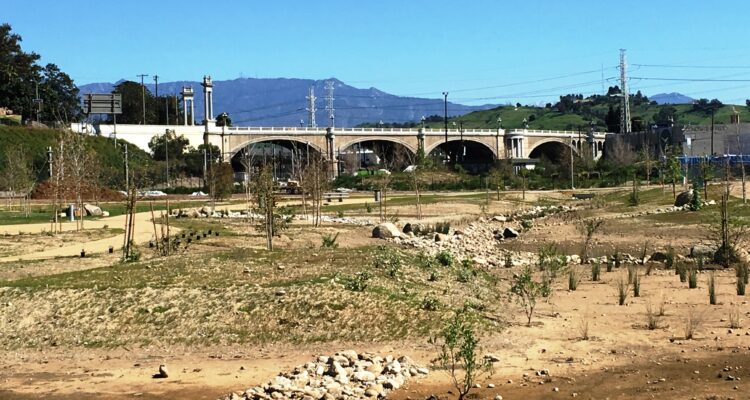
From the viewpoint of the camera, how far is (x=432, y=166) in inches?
4505

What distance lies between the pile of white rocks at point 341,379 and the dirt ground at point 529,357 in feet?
1.10

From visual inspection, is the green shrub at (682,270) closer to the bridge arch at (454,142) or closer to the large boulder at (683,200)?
the large boulder at (683,200)

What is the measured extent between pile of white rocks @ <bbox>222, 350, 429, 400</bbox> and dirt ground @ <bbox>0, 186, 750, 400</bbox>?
335 mm

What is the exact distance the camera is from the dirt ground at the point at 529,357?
1308cm

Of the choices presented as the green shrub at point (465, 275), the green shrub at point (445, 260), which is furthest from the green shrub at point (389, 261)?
the green shrub at point (465, 275)

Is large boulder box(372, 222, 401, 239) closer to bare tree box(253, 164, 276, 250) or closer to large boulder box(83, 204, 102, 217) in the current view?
bare tree box(253, 164, 276, 250)

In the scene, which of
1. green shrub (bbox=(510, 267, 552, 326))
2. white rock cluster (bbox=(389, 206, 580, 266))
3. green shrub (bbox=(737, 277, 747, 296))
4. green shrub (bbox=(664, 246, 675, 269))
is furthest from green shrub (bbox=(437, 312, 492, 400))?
green shrub (bbox=(664, 246, 675, 269))

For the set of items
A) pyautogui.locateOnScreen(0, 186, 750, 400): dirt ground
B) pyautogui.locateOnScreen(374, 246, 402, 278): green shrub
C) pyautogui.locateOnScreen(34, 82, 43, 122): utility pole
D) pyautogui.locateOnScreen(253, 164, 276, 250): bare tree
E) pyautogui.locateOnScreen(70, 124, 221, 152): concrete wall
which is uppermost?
pyautogui.locateOnScreen(34, 82, 43, 122): utility pole

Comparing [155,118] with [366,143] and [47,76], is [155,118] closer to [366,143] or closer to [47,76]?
[47,76]

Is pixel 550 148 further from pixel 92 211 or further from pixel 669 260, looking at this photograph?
pixel 669 260

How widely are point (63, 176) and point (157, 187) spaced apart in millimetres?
58197

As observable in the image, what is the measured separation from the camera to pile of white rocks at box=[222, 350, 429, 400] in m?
12.6

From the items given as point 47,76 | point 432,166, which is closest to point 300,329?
point 432,166

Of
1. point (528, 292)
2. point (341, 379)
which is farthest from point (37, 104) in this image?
point (341, 379)
